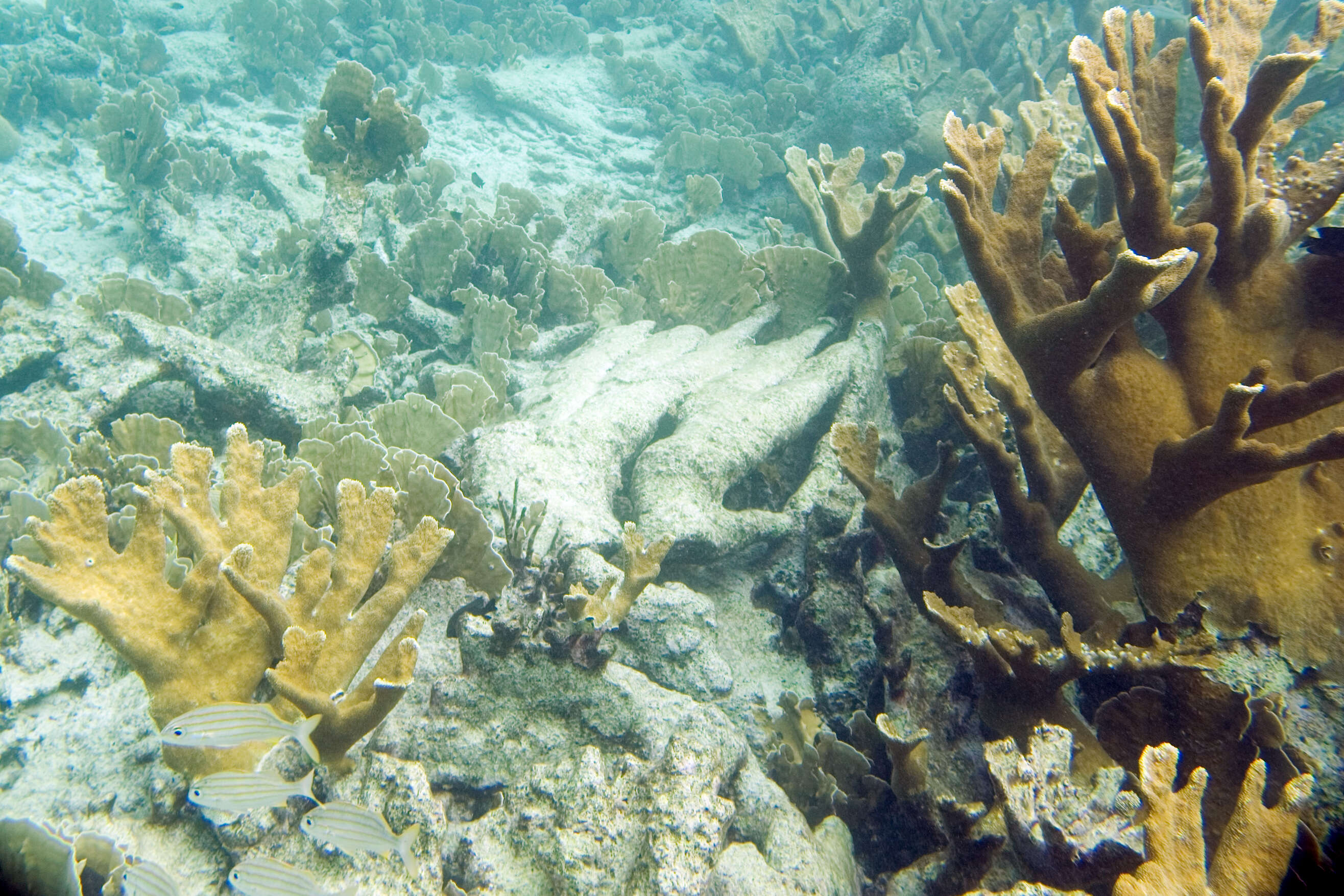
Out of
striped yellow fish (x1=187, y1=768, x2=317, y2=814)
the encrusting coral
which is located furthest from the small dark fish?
striped yellow fish (x1=187, y1=768, x2=317, y2=814)

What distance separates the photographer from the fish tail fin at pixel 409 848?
1.91 m

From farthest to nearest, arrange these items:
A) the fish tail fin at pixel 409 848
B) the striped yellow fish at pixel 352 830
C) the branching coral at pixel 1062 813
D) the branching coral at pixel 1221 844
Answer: the fish tail fin at pixel 409 848 → the striped yellow fish at pixel 352 830 → the branching coral at pixel 1062 813 → the branching coral at pixel 1221 844

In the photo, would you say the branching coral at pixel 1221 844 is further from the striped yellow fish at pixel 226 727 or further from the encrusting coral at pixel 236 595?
the striped yellow fish at pixel 226 727

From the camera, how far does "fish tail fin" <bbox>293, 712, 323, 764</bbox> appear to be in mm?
1843

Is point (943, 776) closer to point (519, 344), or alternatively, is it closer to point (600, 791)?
point (600, 791)

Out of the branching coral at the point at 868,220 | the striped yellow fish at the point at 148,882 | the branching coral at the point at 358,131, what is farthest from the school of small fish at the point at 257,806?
the branching coral at the point at 358,131

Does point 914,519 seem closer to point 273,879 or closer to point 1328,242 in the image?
point 1328,242

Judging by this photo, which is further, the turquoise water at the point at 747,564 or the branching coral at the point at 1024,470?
the branching coral at the point at 1024,470

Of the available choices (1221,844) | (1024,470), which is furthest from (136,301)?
(1221,844)

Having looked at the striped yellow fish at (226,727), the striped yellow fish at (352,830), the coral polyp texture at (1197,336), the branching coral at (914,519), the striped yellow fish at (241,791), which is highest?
the coral polyp texture at (1197,336)

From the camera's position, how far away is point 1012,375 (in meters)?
2.47

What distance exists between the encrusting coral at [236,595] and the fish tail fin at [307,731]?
29mm

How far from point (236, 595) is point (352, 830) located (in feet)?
2.91

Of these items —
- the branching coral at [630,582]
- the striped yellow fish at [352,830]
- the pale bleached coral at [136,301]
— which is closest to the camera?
the striped yellow fish at [352,830]
